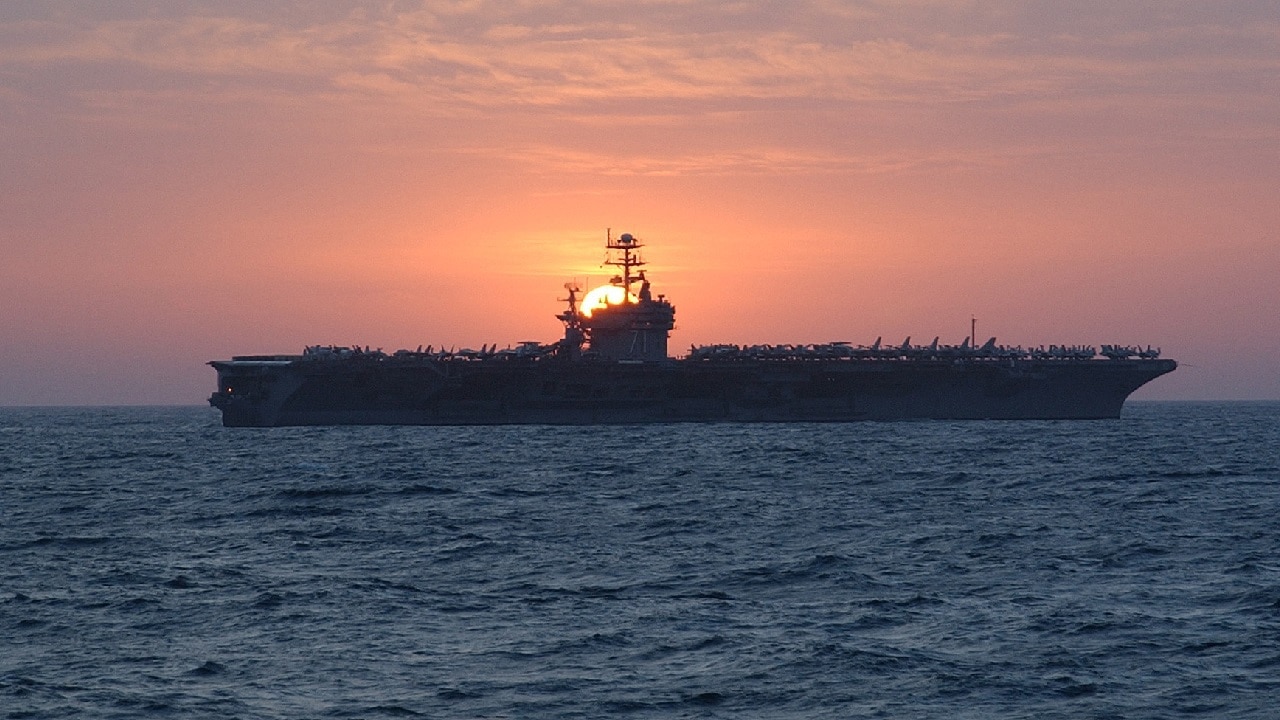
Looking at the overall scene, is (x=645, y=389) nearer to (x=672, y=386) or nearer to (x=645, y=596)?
(x=672, y=386)

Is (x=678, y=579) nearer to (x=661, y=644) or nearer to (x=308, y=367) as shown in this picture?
(x=661, y=644)

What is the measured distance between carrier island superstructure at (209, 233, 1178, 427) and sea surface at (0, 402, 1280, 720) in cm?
3107

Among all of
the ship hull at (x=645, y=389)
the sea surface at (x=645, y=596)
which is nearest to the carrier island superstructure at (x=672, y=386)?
the ship hull at (x=645, y=389)

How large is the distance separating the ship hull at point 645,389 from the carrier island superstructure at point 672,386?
0.07 m

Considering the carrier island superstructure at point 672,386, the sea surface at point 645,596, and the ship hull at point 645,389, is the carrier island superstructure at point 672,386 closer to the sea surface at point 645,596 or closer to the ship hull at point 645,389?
the ship hull at point 645,389

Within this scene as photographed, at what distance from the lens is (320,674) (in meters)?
16.5

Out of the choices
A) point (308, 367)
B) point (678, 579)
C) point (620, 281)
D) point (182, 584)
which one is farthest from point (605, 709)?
point (620, 281)

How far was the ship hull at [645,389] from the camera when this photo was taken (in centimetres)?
7562

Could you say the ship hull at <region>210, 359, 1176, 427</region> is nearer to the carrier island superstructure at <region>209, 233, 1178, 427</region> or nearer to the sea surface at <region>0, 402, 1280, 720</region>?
the carrier island superstructure at <region>209, 233, 1178, 427</region>

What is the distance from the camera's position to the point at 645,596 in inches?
845

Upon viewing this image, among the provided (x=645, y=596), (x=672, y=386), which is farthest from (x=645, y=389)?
(x=645, y=596)

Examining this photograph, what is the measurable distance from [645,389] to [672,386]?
4.72ft

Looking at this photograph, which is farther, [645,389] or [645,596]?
[645,389]

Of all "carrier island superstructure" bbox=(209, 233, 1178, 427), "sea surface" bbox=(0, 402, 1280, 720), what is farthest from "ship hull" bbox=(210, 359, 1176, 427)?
"sea surface" bbox=(0, 402, 1280, 720)
